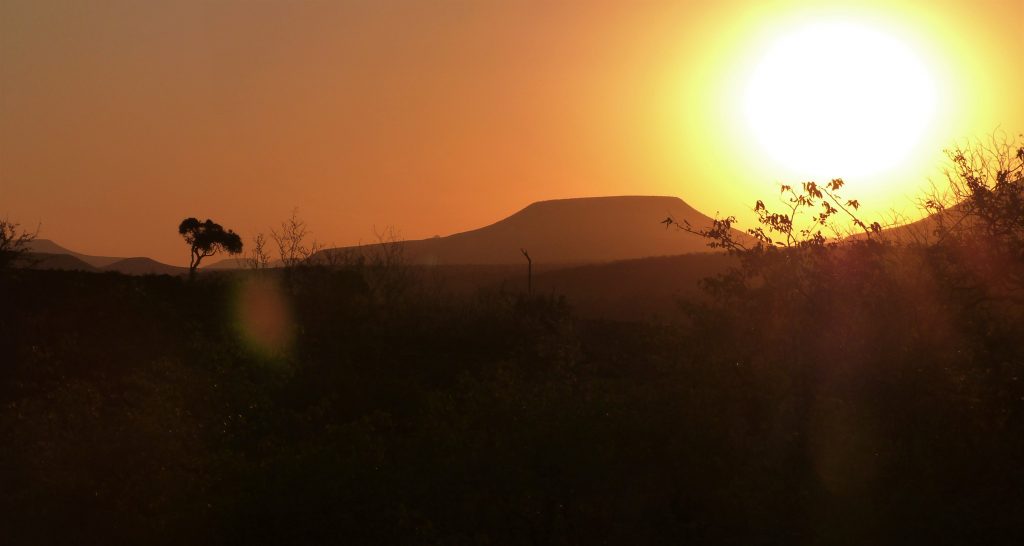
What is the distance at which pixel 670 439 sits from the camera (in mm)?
10883

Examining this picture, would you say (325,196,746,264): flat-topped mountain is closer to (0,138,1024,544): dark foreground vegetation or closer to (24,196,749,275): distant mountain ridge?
(24,196,749,275): distant mountain ridge

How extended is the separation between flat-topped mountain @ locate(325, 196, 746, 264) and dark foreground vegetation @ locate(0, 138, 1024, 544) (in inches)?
5495

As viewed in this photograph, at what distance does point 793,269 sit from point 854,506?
4276 mm

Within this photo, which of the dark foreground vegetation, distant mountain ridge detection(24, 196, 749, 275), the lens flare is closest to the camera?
the dark foreground vegetation

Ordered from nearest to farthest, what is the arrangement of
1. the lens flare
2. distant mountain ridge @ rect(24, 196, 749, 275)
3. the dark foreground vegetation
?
the dark foreground vegetation
the lens flare
distant mountain ridge @ rect(24, 196, 749, 275)

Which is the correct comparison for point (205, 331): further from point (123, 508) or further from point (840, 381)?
point (840, 381)

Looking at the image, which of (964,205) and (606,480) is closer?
(606,480)

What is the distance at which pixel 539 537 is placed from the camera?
925 centimetres

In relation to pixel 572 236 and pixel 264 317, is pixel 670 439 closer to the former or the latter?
pixel 264 317

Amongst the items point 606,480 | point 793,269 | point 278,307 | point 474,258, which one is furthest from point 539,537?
→ point 474,258

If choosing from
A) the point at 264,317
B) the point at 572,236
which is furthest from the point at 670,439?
the point at 572,236

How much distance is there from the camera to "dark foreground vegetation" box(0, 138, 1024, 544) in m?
A: 9.59

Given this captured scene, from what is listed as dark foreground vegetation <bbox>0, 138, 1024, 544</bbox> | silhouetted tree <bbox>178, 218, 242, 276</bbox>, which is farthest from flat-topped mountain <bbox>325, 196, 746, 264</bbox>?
dark foreground vegetation <bbox>0, 138, 1024, 544</bbox>

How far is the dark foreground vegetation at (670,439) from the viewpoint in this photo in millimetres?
9586
